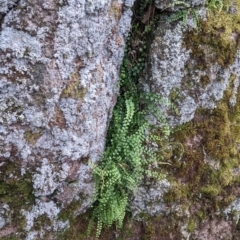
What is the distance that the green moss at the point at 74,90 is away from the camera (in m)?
2.82

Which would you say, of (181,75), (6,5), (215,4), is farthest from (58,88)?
(215,4)

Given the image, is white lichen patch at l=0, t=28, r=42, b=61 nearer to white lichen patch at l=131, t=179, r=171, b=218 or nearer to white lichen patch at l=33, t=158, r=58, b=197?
white lichen patch at l=33, t=158, r=58, b=197

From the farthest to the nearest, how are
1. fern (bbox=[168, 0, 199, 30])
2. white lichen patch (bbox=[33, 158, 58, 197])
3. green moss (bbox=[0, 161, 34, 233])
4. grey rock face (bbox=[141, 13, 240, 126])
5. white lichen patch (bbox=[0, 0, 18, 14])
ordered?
grey rock face (bbox=[141, 13, 240, 126]) < fern (bbox=[168, 0, 199, 30]) < white lichen patch (bbox=[33, 158, 58, 197]) < green moss (bbox=[0, 161, 34, 233]) < white lichen patch (bbox=[0, 0, 18, 14])

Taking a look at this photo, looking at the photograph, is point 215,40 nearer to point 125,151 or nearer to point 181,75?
point 181,75

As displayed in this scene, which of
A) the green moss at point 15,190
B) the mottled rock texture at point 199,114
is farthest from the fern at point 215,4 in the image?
the green moss at point 15,190

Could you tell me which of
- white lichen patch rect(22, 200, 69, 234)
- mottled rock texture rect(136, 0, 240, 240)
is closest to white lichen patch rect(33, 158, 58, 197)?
white lichen patch rect(22, 200, 69, 234)

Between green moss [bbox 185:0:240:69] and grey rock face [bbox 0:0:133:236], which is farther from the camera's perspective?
green moss [bbox 185:0:240:69]

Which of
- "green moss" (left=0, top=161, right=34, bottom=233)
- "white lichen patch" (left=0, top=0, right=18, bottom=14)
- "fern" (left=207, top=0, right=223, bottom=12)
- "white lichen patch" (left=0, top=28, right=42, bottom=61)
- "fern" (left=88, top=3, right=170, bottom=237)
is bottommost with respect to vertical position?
"green moss" (left=0, top=161, right=34, bottom=233)

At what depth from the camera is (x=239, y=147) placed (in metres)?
3.64

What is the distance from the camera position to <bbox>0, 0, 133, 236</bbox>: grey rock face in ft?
8.55

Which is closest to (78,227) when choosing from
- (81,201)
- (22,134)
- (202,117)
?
(81,201)

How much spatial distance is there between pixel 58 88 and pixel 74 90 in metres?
0.14

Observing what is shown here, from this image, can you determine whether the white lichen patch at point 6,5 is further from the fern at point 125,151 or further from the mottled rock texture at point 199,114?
the mottled rock texture at point 199,114

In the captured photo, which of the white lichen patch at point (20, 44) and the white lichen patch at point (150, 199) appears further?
the white lichen patch at point (150, 199)
